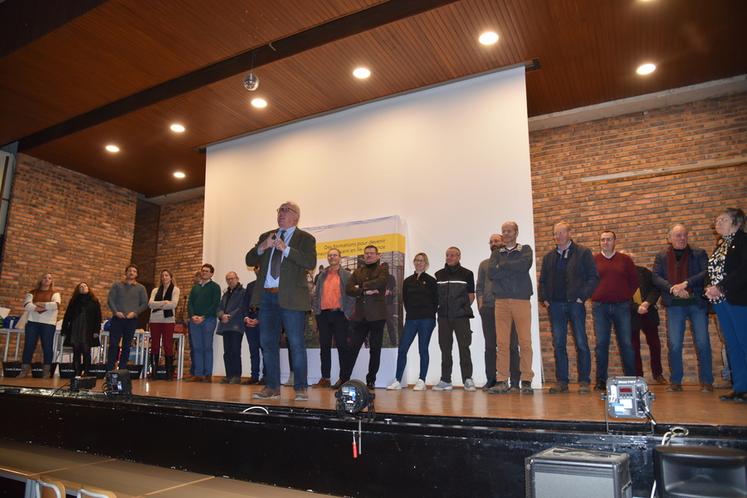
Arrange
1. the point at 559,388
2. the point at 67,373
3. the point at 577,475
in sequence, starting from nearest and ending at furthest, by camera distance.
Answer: the point at 577,475 < the point at 559,388 < the point at 67,373

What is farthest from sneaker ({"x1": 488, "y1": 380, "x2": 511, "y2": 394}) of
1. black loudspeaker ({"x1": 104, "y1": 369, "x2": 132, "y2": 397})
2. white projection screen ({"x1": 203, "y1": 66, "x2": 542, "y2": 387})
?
black loudspeaker ({"x1": 104, "y1": 369, "x2": 132, "y2": 397})

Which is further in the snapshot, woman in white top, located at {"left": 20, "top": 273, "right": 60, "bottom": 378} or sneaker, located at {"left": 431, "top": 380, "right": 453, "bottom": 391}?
woman in white top, located at {"left": 20, "top": 273, "right": 60, "bottom": 378}

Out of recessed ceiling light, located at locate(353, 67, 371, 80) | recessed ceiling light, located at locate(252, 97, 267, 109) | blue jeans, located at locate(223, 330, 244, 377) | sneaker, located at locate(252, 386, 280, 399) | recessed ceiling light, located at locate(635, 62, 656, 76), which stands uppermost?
recessed ceiling light, located at locate(635, 62, 656, 76)

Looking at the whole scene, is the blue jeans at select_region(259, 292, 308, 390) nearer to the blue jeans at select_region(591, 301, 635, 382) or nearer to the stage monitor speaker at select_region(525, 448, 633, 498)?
the stage monitor speaker at select_region(525, 448, 633, 498)

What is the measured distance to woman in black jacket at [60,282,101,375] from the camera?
701 centimetres

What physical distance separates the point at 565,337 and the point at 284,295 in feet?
8.77

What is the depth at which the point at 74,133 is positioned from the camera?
8438 millimetres

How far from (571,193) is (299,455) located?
6130mm

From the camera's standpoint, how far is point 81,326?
23.0 ft

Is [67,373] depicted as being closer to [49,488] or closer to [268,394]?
[268,394]

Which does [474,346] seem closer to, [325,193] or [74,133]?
[325,193]

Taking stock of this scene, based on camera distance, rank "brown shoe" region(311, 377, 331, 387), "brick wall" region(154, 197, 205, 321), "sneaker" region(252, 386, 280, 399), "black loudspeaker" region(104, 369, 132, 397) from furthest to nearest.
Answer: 1. "brick wall" region(154, 197, 205, 321)
2. "brown shoe" region(311, 377, 331, 387)
3. "black loudspeaker" region(104, 369, 132, 397)
4. "sneaker" region(252, 386, 280, 399)

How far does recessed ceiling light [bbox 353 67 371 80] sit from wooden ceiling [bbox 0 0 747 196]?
0.10m

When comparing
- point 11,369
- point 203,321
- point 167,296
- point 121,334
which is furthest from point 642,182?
point 11,369
